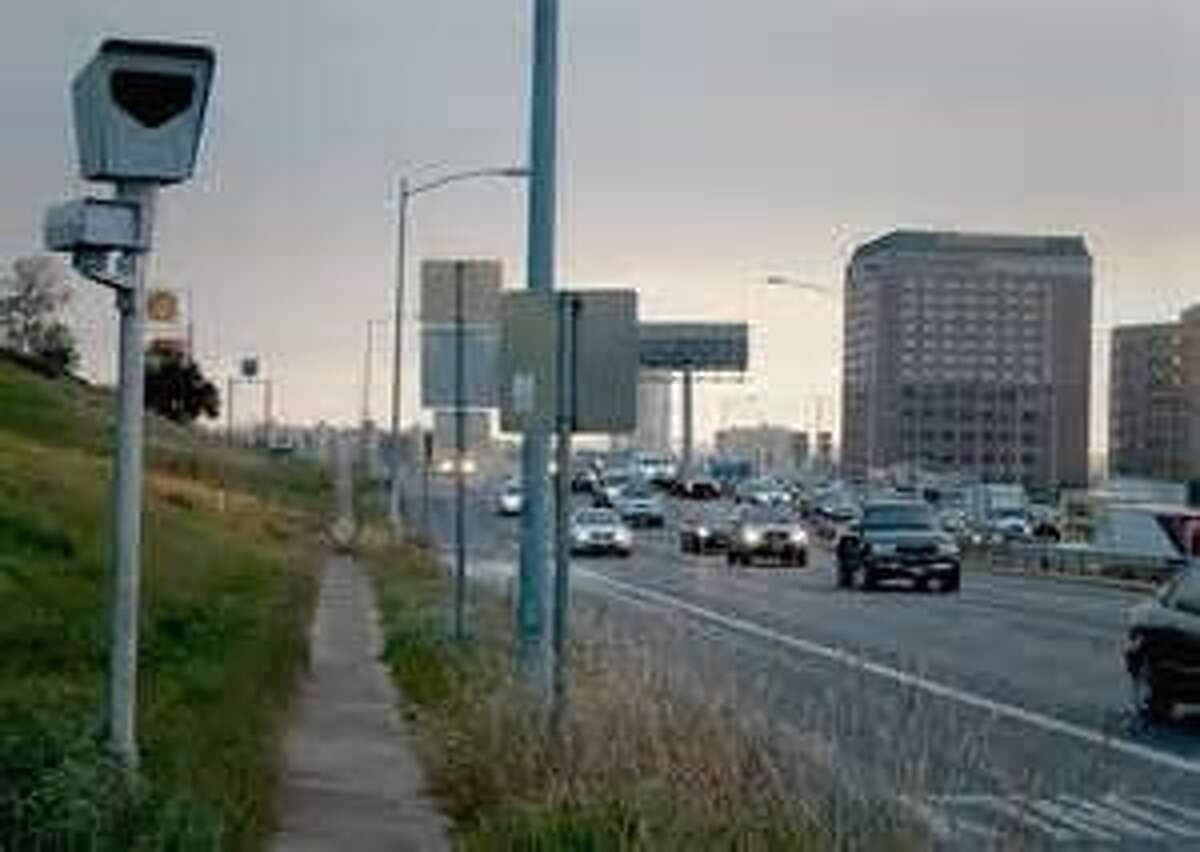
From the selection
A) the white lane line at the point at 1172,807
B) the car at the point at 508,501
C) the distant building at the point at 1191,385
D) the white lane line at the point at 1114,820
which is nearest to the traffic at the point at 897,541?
the car at the point at 508,501

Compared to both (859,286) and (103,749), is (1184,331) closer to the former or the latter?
(859,286)

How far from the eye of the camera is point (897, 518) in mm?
57219

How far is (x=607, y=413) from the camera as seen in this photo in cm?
1567

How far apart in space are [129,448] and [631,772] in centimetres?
338

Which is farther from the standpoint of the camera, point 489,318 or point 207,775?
point 489,318

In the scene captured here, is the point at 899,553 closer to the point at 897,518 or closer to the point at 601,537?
the point at 897,518

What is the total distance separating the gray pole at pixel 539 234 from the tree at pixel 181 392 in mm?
92438

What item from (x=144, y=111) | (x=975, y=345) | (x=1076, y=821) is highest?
(x=975, y=345)

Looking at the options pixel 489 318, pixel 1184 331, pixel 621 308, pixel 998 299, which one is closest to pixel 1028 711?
pixel 489 318

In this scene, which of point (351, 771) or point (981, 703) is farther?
point (981, 703)

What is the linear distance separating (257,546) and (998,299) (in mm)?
107043

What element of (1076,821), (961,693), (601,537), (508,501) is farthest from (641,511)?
(1076,821)

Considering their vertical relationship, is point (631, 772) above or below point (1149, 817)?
above

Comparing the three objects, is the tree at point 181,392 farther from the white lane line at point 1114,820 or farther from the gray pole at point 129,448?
the gray pole at point 129,448
